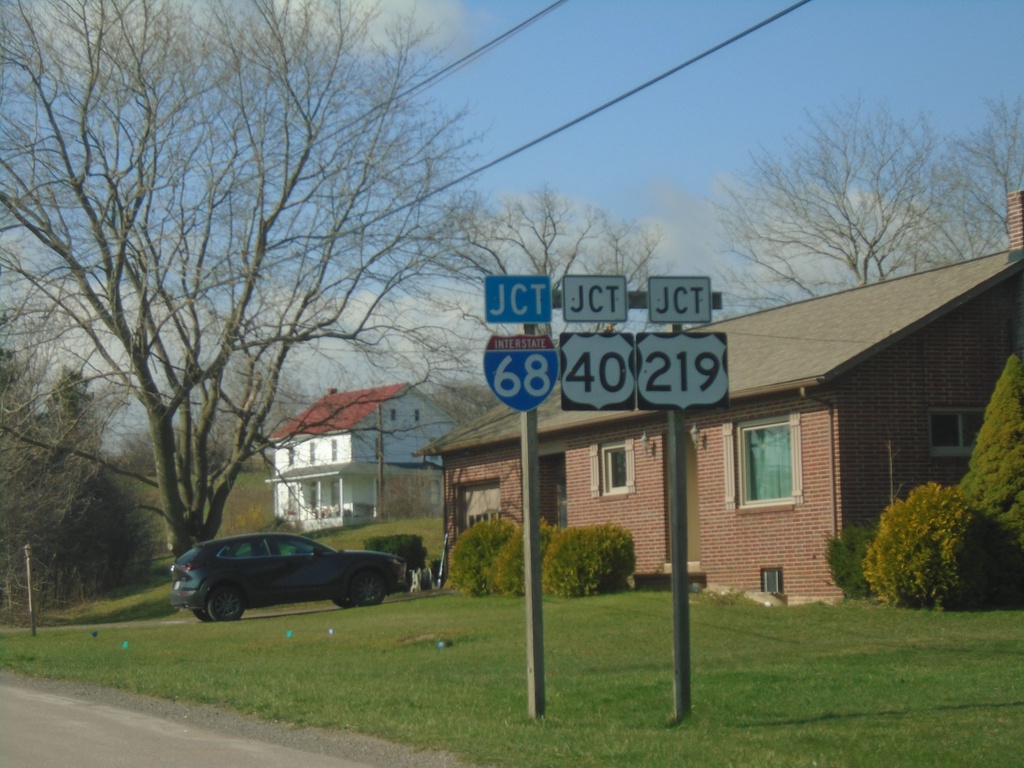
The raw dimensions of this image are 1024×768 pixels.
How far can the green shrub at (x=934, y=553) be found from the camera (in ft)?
56.1

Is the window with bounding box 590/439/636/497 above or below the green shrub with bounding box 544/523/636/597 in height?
above

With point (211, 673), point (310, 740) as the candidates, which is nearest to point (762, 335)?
A: point (211, 673)

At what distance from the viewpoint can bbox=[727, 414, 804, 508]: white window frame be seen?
65.1 ft

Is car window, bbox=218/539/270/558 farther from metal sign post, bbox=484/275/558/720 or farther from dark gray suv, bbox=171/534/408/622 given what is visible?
metal sign post, bbox=484/275/558/720

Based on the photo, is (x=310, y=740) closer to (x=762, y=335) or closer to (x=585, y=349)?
(x=585, y=349)

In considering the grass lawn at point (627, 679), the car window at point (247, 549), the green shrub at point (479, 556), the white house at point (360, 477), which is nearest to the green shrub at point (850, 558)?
the grass lawn at point (627, 679)

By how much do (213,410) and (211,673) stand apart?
1921 cm

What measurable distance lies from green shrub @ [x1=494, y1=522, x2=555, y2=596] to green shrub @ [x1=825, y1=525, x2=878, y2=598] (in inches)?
250

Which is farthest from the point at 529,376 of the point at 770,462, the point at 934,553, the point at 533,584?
the point at 770,462

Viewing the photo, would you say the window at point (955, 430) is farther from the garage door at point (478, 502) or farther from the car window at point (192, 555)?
the car window at point (192, 555)

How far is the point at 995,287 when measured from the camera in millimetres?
20312

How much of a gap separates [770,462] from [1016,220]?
6.03 meters

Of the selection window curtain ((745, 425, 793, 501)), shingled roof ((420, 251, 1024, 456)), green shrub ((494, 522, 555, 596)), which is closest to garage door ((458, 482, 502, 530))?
shingled roof ((420, 251, 1024, 456))

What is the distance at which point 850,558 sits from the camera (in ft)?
60.5
